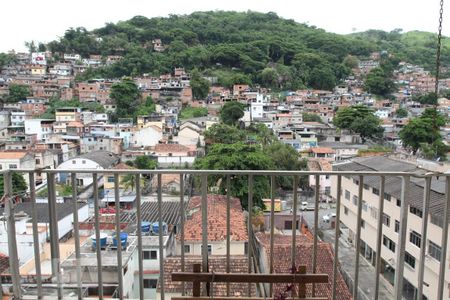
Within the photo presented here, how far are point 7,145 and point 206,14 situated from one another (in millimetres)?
52093

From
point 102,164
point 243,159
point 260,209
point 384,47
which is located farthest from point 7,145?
point 384,47

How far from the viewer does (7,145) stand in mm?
22953

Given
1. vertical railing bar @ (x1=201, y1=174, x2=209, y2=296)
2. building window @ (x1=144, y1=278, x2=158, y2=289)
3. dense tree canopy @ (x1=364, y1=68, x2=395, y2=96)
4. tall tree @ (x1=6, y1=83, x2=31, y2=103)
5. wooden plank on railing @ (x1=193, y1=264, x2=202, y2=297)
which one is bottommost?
building window @ (x1=144, y1=278, x2=158, y2=289)

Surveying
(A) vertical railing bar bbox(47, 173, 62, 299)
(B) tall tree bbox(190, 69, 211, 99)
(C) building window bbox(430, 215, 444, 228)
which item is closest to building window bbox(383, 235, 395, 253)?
(C) building window bbox(430, 215, 444, 228)

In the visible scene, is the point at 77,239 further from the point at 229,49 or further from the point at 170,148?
the point at 229,49

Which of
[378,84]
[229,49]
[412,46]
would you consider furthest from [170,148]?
[412,46]

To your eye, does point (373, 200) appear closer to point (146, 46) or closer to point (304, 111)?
point (304, 111)

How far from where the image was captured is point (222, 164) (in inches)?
531

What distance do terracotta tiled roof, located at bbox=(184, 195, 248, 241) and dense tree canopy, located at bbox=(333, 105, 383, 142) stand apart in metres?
21.7

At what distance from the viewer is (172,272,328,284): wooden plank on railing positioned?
1848 mm

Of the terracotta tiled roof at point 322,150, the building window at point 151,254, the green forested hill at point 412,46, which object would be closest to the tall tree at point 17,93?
the terracotta tiled roof at point 322,150

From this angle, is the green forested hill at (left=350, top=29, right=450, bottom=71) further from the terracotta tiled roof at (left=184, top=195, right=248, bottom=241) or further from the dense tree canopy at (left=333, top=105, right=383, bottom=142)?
the terracotta tiled roof at (left=184, top=195, right=248, bottom=241)

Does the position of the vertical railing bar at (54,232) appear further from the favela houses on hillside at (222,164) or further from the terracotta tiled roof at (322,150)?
the terracotta tiled roof at (322,150)

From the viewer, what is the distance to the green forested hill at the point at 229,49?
4453 centimetres
